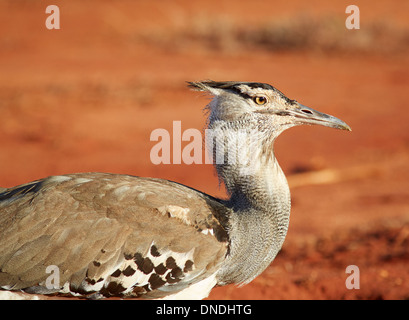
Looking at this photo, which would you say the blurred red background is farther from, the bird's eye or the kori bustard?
the bird's eye

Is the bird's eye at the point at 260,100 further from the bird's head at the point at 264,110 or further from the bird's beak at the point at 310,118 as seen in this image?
the bird's beak at the point at 310,118

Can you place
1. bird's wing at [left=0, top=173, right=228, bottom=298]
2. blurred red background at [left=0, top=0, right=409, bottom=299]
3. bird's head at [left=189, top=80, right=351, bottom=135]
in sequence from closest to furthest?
1. bird's wing at [left=0, top=173, right=228, bottom=298]
2. bird's head at [left=189, top=80, right=351, bottom=135]
3. blurred red background at [left=0, top=0, right=409, bottom=299]

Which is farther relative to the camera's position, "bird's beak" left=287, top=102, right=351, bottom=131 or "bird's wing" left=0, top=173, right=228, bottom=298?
"bird's beak" left=287, top=102, right=351, bottom=131

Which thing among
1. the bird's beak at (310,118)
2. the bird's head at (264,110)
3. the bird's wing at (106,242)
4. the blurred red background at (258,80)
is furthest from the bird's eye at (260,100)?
the blurred red background at (258,80)

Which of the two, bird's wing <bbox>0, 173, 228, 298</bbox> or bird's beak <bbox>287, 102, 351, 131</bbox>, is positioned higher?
bird's beak <bbox>287, 102, 351, 131</bbox>

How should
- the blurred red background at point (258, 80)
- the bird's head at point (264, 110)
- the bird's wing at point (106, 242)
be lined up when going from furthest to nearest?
the blurred red background at point (258, 80), the bird's head at point (264, 110), the bird's wing at point (106, 242)

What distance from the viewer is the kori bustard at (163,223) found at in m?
3.31

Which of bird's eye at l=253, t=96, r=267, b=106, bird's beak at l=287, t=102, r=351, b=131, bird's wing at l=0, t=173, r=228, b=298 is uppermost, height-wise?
bird's eye at l=253, t=96, r=267, b=106

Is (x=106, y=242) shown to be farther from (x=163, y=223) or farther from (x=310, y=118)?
(x=310, y=118)

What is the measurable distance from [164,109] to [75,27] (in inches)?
254

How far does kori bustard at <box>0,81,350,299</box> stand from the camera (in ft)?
10.8

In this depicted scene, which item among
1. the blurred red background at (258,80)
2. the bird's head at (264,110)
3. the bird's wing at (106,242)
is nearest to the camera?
the bird's wing at (106,242)

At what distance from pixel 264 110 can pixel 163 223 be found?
88cm

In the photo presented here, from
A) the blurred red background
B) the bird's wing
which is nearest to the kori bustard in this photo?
the bird's wing
